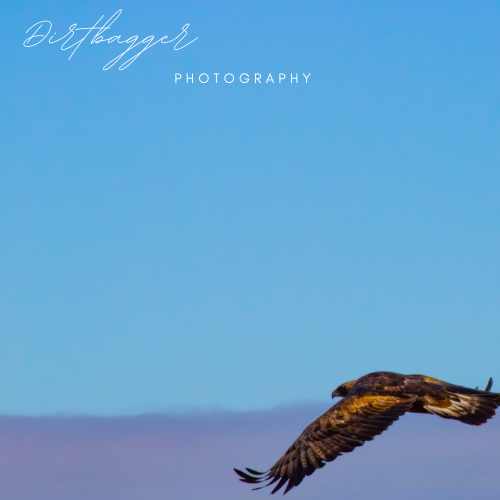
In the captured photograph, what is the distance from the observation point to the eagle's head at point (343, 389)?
36656 mm

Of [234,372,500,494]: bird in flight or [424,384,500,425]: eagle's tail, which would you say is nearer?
[234,372,500,494]: bird in flight

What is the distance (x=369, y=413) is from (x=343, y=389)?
14.9 ft

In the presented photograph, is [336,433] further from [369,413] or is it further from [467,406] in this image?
[467,406]

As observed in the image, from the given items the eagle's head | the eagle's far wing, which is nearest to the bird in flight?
the eagle's far wing

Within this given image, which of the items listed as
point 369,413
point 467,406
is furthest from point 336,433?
point 467,406

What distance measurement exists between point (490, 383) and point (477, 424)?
2.34m

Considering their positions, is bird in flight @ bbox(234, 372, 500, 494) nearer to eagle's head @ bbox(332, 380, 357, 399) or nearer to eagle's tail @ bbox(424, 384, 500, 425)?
eagle's tail @ bbox(424, 384, 500, 425)

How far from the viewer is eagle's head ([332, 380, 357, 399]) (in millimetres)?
36656

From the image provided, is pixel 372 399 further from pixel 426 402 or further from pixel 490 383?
pixel 490 383

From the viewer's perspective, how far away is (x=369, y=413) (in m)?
32.5

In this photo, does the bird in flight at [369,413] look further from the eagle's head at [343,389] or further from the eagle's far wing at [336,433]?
the eagle's head at [343,389]

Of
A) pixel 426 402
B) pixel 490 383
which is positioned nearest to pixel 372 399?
pixel 426 402

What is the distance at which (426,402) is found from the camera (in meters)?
33.4

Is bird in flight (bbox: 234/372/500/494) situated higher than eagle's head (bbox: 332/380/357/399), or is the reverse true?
eagle's head (bbox: 332/380/357/399)
